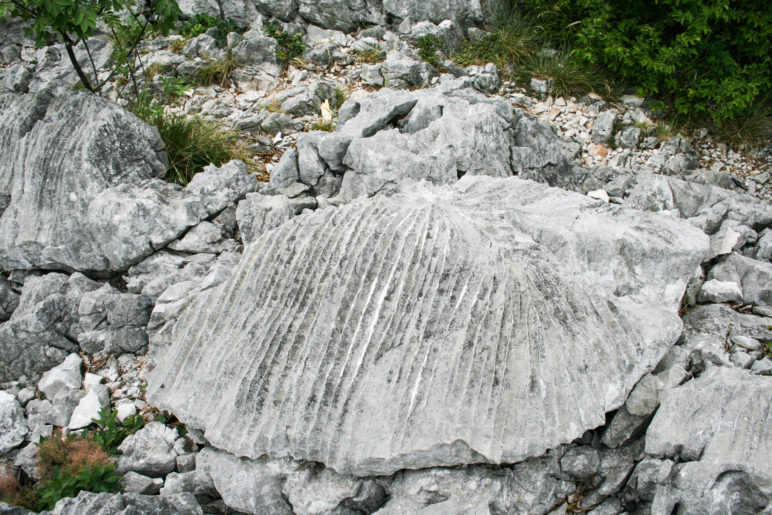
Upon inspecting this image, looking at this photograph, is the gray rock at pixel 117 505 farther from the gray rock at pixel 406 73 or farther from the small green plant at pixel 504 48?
the small green plant at pixel 504 48

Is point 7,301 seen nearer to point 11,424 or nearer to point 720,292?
point 11,424

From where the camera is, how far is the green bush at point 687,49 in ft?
23.6

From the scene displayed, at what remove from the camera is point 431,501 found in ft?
12.4

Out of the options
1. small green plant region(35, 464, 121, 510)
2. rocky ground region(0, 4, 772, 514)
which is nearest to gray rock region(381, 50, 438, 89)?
rocky ground region(0, 4, 772, 514)

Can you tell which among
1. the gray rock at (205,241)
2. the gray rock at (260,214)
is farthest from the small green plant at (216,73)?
the gray rock at (205,241)

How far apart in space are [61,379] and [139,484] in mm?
1303

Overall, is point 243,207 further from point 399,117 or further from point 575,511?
point 575,511

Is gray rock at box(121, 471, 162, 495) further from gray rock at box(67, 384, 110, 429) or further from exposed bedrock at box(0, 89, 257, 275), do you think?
exposed bedrock at box(0, 89, 257, 275)

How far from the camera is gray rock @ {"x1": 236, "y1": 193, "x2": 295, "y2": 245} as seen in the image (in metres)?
5.38

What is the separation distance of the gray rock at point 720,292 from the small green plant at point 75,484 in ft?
14.9

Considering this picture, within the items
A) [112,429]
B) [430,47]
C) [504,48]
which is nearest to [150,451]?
[112,429]

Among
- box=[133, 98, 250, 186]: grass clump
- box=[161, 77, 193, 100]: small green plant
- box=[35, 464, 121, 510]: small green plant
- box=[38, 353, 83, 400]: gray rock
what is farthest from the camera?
box=[161, 77, 193, 100]: small green plant

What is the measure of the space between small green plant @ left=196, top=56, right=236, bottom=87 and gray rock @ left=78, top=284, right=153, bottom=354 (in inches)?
155

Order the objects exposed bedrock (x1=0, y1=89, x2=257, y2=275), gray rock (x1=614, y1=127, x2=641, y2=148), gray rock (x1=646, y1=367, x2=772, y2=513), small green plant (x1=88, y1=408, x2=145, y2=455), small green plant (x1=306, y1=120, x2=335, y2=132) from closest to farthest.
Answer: gray rock (x1=646, y1=367, x2=772, y2=513), small green plant (x1=88, y1=408, x2=145, y2=455), exposed bedrock (x1=0, y1=89, x2=257, y2=275), small green plant (x1=306, y1=120, x2=335, y2=132), gray rock (x1=614, y1=127, x2=641, y2=148)
